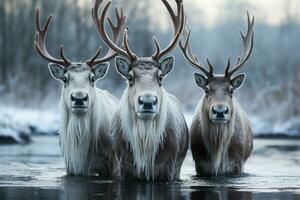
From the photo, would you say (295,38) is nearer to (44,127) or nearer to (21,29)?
(21,29)

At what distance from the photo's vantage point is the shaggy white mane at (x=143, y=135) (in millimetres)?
13602

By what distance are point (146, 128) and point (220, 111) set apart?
144cm

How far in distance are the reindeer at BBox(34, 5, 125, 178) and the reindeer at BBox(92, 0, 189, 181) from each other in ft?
1.62

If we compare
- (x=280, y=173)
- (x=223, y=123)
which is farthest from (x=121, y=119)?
(x=280, y=173)

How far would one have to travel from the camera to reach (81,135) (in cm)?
1452

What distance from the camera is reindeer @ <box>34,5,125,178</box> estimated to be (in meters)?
14.3

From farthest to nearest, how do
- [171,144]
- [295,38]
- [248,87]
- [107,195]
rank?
1. [295,38]
2. [248,87]
3. [171,144]
4. [107,195]

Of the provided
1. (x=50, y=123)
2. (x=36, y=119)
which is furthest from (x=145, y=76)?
(x=36, y=119)

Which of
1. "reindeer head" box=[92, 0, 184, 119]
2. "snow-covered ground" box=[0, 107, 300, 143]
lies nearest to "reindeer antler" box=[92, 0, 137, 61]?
"reindeer head" box=[92, 0, 184, 119]

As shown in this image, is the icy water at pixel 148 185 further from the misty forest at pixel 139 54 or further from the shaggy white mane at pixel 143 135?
the misty forest at pixel 139 54

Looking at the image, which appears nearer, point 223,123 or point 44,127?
point 223,123

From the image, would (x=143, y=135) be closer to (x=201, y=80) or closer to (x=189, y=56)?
(x=201, y=80)

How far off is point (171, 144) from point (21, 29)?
31.1 metres

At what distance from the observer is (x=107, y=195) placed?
1178 centimetres
